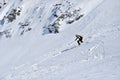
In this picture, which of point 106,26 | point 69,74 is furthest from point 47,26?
point 69,74

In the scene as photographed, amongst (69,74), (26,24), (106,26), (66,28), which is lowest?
(69,74)

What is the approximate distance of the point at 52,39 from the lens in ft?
129

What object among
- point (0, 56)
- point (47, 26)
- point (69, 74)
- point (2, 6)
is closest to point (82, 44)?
point (69, 74)

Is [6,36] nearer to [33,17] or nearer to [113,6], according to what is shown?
[33,17]

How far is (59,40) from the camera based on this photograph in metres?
37.7

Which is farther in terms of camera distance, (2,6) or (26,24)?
(2,6)

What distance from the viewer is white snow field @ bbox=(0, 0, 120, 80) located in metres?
21.4

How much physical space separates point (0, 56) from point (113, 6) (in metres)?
17.0

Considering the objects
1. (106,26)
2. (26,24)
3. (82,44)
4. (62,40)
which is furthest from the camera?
(26,24)

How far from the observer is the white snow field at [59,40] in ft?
70.2

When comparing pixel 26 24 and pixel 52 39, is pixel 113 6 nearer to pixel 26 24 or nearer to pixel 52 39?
pixel 52 39

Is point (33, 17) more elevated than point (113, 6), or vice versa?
point (33, 17)

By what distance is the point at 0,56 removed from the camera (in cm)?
4212

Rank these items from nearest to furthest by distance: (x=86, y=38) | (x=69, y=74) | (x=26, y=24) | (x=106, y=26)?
(x=69, y=74) < (x=86, y=38) < (x=106, y=26) < (x=26, y=24)
